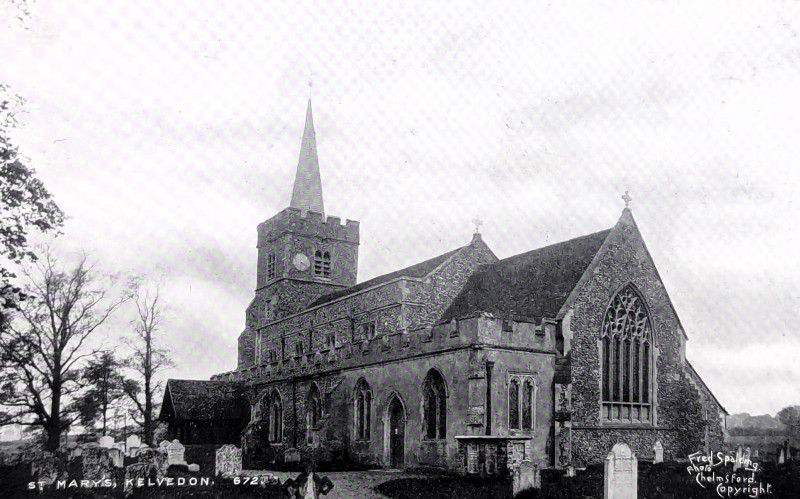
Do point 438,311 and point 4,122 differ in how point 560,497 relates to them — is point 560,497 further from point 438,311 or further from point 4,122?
point 438,311

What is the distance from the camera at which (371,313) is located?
3278 centimetres

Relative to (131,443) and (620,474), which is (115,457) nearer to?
(131,443)

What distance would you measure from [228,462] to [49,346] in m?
9.26

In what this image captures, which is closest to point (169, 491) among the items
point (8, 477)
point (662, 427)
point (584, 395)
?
point (8, 477)

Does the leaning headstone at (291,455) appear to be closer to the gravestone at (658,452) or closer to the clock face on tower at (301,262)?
the gravestone at (658,452)

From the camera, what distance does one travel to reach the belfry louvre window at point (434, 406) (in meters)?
23.0

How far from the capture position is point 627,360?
25.2 m

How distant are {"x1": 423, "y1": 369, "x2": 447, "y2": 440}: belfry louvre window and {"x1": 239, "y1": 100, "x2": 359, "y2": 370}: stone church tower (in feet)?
70.0

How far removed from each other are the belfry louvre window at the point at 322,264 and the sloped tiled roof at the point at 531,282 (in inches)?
616

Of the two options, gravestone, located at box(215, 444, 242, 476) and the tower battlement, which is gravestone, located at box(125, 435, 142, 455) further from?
the tower battlement

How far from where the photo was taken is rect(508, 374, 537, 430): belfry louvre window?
22203mm

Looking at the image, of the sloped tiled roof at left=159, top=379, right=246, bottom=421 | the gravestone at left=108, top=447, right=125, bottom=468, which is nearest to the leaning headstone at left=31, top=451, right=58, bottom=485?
the gravestone at left=108, top=447, right=125, bottom=468

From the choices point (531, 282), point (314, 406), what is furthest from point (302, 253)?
point (531, 282)

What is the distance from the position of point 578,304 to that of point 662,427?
520 cm
